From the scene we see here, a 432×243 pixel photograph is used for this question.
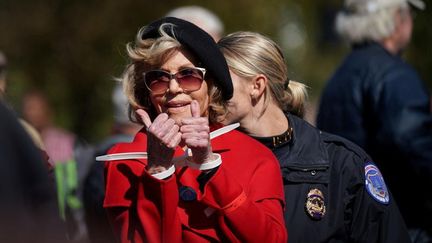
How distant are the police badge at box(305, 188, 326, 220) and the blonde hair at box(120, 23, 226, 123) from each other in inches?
15.9

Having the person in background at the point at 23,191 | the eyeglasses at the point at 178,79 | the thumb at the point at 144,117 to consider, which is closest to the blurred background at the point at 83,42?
the eyeglasses at the point at 178,79

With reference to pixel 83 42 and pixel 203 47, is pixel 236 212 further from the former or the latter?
pixel 83 42

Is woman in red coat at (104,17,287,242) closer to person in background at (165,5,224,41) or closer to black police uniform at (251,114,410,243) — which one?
black police uniform at (251,114,410,243)

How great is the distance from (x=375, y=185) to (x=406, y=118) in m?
1.46

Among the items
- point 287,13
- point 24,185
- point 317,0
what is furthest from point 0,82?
point 317,0

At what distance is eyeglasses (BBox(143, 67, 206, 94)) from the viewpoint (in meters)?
3.40

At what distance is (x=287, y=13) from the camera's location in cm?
1638

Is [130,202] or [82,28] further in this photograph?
[82,28]

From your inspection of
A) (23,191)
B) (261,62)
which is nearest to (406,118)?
(261,62)

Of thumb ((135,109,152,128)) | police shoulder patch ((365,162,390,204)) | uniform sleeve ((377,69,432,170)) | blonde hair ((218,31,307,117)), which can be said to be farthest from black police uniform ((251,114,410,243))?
uniform sleeve ((377,69,432,170))

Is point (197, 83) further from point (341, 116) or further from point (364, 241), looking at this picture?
point (341, 116)

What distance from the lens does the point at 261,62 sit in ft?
12.5

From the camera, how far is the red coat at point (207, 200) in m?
3.20

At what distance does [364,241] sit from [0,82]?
1.77 meters
